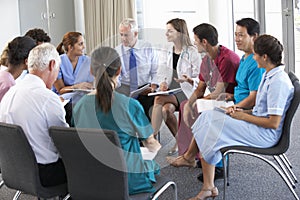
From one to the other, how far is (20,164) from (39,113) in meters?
0.28


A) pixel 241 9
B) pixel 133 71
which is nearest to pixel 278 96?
pixel 133 71

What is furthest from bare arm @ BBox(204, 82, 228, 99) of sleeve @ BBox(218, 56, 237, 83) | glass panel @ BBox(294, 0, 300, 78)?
glass panel @ BBox(294, 0, 300, 78)

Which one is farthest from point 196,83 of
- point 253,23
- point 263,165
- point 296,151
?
point 296,151

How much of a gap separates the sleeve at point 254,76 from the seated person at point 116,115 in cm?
A: 129

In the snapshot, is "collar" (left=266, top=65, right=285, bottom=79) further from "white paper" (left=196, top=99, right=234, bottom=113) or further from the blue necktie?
the blue necktie

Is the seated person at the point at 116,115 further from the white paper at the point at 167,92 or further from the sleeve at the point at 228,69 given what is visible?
the sleeve at the point at 228,69

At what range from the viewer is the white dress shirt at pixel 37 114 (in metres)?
2.54

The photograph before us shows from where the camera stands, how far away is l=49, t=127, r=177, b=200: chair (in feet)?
7.09

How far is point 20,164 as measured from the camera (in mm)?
2531

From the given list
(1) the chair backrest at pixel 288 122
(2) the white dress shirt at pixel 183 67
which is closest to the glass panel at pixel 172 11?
(2) the white dress shirt at pixel 183 67

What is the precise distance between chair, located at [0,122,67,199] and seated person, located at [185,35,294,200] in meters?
1.04

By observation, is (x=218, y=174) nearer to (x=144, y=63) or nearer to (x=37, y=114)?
(x=144, y=63)

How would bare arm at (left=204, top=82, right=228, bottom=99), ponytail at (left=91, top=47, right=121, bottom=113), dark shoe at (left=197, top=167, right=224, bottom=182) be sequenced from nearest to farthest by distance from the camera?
ponytail at (left=91, top=47, right=121, bottom=113), bare arm at (left=204, top=82, right=228, bottom=99), dark shoe at (left=197, top=167, right=224, bottom=182)

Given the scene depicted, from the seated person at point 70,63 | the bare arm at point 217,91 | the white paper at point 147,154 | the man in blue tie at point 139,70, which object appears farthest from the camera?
the seated person at point 70,63
